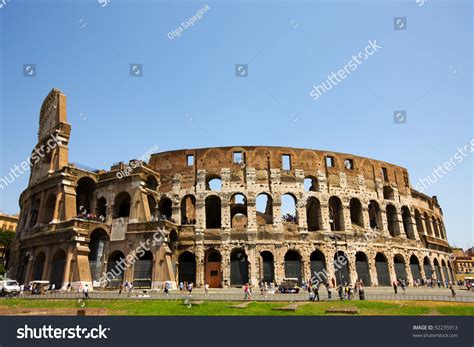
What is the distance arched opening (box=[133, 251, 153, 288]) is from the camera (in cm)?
2774

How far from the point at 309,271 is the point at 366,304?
13.6 meters

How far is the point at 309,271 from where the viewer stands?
102 feet

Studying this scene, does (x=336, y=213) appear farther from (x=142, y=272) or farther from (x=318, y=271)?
(x=142, y=272)

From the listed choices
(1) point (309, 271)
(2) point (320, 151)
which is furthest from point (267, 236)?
(2) point (320, 151)

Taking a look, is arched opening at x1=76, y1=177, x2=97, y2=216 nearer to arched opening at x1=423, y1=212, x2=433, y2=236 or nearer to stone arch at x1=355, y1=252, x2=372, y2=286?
stone arch at x1=355, y1=252, x2=372, y2=286

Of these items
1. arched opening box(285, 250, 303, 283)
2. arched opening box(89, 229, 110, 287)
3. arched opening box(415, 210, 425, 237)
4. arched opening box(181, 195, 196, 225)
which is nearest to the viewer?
arched opening box(89, 229, 110, 287)

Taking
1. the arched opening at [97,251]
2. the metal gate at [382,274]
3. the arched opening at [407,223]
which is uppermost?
the arched opening at [407,223]

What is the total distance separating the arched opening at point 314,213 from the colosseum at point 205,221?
20 centimetres

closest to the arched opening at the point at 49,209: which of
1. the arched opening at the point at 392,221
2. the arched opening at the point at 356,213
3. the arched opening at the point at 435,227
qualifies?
the arched opening at the point at 356,213

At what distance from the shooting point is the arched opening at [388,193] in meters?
38.3

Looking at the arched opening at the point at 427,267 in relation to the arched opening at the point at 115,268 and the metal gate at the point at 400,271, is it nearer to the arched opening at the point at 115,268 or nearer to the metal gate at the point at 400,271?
the metal gate at the point at 400,271

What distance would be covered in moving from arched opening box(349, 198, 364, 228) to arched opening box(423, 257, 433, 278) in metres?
9.87

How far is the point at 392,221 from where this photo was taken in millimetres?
38219

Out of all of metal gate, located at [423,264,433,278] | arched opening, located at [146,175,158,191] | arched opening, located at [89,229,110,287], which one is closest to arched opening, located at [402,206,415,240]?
metal gate, located at [423,264,433,278]
